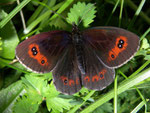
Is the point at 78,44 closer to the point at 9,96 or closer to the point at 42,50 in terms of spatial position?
the point at 42,50

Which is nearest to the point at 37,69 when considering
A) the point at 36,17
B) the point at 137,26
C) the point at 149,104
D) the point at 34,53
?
the point at 34,53

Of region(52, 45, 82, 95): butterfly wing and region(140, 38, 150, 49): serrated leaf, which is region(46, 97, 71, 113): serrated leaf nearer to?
region(52, 45, 82, 95): butterfly wing

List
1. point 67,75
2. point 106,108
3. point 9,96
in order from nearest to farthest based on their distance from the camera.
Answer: point 67,75
point 9,96
point 106,108

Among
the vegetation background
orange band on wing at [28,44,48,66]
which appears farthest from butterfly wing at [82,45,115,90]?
orange band on wing at [28,44,48,66]

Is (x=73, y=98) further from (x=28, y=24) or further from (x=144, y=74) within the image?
(x=28, y=24)

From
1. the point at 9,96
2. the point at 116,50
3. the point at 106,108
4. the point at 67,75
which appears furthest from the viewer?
the point at 106,108

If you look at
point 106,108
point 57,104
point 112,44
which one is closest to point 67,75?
point 57,104

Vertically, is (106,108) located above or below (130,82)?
below
